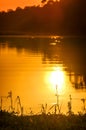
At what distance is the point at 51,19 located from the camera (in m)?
102

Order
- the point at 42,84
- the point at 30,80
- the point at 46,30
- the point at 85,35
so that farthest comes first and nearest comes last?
the point at 46,30
the point at 85,35
the point at 30,80
the point at 42,84

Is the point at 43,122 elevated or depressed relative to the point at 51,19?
depressed

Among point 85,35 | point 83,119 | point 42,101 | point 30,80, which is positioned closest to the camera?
point 83,119

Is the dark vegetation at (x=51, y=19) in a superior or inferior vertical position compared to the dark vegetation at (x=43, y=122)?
superior

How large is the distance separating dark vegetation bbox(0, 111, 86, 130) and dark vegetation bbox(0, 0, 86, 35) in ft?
254

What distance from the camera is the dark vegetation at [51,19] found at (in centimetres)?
8975

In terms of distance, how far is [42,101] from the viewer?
15398mm

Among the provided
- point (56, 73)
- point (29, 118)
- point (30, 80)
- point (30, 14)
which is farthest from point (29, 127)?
point (30, 14)

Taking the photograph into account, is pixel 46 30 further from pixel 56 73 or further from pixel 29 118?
pixel 29 118

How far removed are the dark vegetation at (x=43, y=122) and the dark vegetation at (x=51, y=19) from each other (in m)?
77.4

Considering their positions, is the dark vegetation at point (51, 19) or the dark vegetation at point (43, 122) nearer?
the dark vegetation at point (43, 122)

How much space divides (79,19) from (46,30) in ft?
54.4

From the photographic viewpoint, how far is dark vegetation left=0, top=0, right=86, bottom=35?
8975 centimetres

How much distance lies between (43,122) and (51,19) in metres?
94.3
